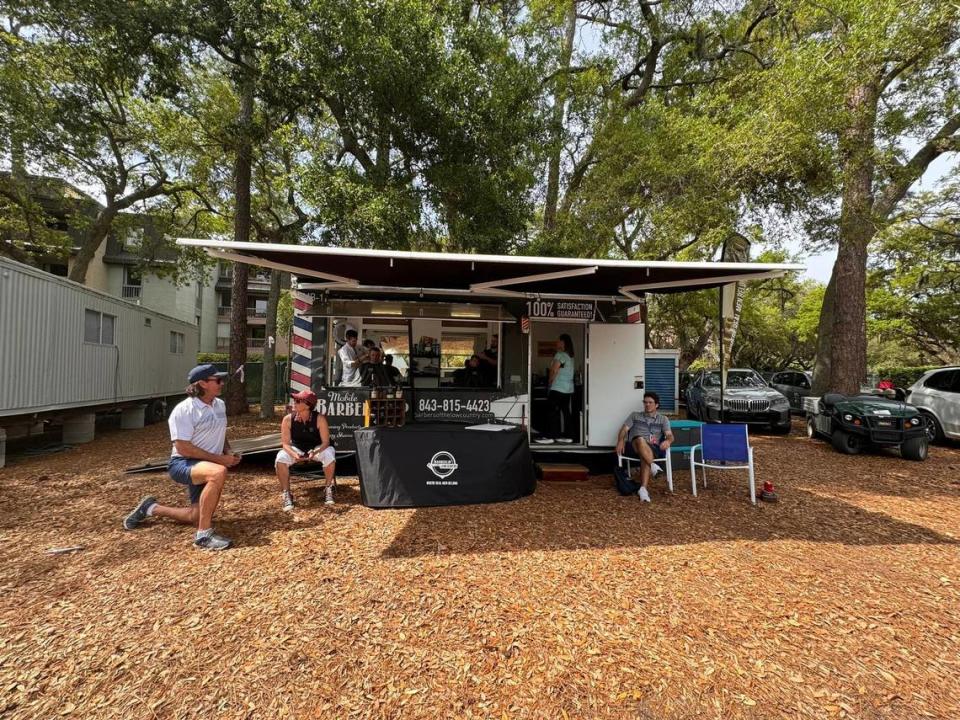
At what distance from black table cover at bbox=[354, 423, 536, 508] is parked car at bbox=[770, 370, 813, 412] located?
13439 mm

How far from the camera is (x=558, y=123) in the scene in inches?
459

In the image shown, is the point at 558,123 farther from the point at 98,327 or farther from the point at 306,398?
the point at 98,327

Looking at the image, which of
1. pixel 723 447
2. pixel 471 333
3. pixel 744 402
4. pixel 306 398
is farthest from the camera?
pixel 744 402

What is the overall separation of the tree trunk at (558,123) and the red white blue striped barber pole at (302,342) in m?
7.19

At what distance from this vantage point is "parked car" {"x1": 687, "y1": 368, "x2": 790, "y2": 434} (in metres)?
A: 11.2

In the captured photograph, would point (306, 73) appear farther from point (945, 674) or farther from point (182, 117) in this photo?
point (945, 674)

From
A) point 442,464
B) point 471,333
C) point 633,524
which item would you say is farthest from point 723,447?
point 471,333

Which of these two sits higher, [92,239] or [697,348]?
[92,239]

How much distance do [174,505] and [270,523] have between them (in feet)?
4.92

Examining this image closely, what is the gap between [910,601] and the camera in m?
3.30

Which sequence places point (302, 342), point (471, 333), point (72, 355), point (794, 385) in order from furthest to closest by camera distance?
point (794, 385), point (72, 355), point (471, 333), point (302, 342)

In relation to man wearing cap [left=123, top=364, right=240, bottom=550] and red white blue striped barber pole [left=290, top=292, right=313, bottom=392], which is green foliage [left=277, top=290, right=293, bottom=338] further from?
man wearing cap [left=123, top=364, right=240, bottom=550]

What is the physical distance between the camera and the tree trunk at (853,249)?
356 inches

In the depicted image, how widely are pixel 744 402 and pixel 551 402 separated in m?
6.56
